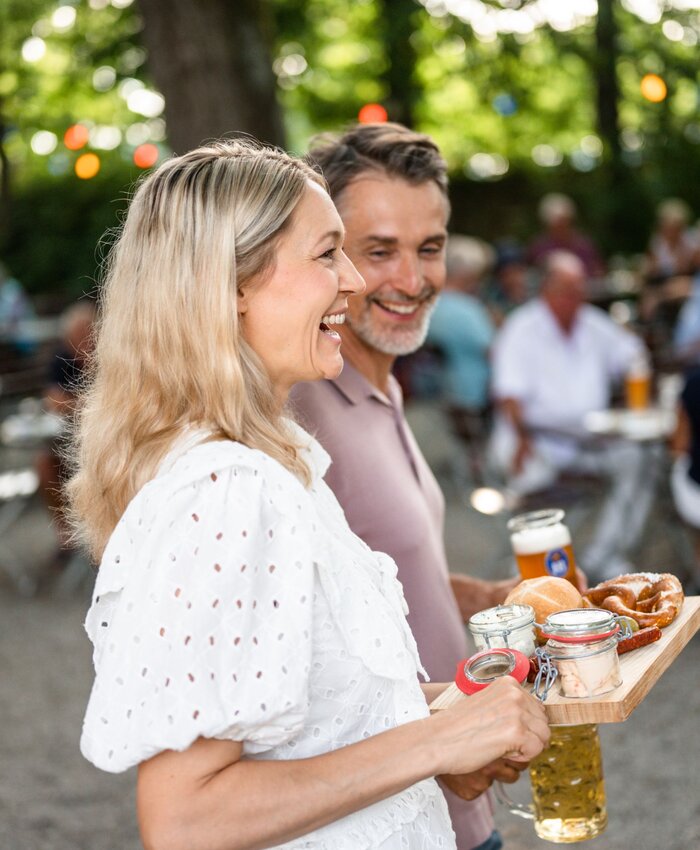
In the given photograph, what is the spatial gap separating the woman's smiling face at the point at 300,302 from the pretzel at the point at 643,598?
67 centimetres

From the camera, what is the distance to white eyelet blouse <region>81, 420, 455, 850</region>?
4.63 ft

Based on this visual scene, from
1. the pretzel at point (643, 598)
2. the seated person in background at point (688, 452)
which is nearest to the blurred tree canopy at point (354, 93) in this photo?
the pretzel at point (643, 598)

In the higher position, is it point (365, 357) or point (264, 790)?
point (365, 357)

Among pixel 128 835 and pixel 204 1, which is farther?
pixel 204 1

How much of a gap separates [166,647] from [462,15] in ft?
22.8

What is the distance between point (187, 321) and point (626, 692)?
0.80 m

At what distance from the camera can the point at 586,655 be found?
1689 millimetres

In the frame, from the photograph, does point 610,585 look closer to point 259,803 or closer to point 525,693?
point 525,693

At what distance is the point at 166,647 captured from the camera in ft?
4.63

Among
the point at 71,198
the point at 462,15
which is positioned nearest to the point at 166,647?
the point at 462,15

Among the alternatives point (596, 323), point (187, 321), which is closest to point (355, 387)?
point (187, 321)

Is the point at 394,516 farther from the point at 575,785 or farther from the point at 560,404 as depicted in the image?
the point at 560,404

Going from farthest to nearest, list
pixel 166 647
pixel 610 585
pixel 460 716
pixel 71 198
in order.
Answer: pixel 71 198 → pixel 610 585 → pixel 460 716 → pixel 166 647

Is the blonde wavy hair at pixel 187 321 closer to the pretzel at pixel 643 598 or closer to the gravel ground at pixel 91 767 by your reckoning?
the pretzel at pixel 643 598
